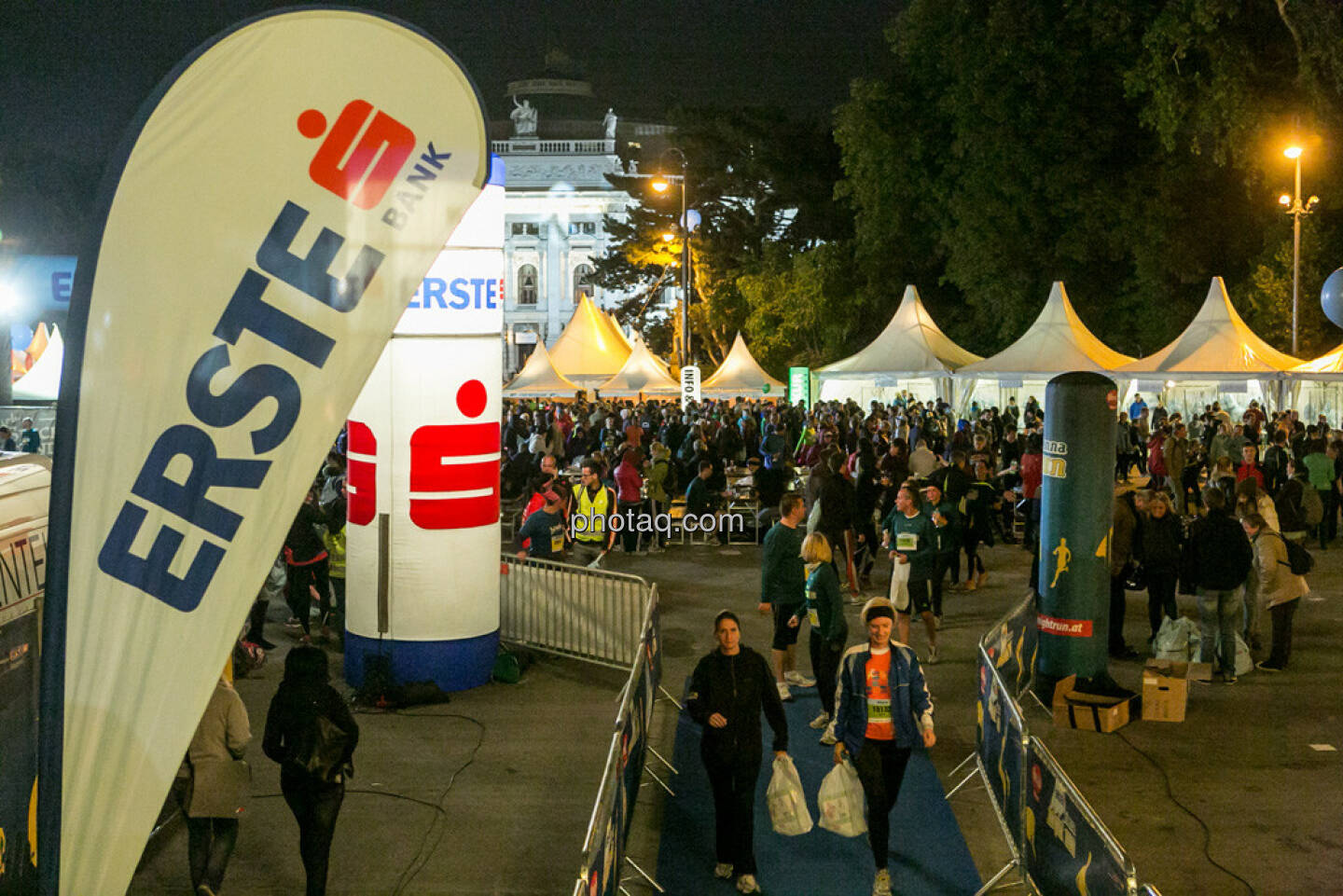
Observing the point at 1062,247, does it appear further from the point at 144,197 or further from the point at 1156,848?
the point at 144,197

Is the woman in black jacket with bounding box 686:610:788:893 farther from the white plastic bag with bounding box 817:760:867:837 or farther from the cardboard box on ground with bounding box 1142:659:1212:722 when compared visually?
the cardboard box on ground with bounding box 1142:659:1212:722

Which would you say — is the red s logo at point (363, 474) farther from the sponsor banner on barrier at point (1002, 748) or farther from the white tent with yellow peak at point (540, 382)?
the white tent with yellow peak at point (540, 382)

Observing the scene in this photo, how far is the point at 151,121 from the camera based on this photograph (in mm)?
2783

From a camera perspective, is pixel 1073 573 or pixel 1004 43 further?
pixel 1004 43

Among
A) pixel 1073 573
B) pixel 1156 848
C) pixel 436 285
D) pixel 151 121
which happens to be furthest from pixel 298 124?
pixel 1073 573

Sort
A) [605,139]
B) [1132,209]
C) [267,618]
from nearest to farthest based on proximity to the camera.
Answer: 1. [267,618]
2. [1132,209]
3. [605,139]

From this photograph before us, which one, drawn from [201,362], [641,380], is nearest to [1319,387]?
[641,380]

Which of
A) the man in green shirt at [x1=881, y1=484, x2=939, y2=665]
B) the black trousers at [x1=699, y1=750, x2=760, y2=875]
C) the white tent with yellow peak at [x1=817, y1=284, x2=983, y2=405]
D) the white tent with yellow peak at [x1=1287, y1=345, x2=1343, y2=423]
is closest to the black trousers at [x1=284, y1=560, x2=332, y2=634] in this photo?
the man in green shirt at [x1=881, y1=484, x2=939, y2=665]

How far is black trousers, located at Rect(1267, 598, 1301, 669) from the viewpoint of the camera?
1030 centimetres

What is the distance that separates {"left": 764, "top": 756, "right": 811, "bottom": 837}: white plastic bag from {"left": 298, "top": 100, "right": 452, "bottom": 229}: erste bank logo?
3808 millimetres

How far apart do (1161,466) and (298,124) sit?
1761 centimetres

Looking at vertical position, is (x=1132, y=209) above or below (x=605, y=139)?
below

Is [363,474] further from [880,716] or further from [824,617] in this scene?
Result: [880,716]

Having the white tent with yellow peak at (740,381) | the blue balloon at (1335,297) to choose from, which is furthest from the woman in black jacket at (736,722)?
the white tent with yellow peak at (740,381)
